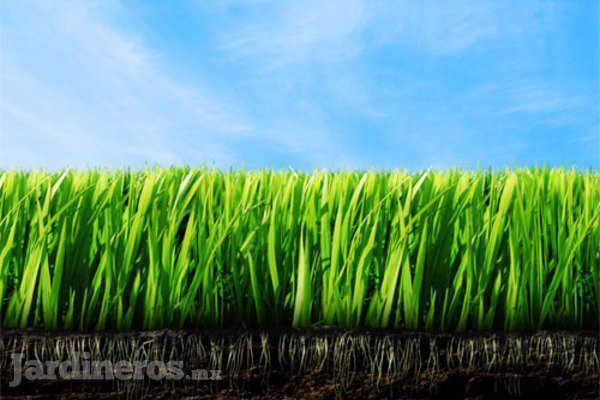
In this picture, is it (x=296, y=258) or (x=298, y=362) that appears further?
(x=296, y=258)

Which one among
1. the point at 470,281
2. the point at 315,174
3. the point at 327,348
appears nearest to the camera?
the point at 327,348

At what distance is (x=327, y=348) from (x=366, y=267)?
36cm

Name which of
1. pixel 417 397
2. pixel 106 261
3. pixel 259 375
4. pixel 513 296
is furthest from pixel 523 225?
pixel 106 261

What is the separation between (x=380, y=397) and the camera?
2.13 metres

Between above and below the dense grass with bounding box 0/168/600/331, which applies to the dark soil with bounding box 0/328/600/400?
below

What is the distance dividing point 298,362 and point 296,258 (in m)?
0.41

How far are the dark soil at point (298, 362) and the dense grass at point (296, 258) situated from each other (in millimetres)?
105

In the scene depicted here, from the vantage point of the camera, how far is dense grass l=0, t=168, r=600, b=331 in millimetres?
2197

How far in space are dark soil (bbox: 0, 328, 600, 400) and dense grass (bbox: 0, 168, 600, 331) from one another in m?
0.10

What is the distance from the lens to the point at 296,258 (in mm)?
2244

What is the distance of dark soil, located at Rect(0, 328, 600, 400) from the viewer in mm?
2098

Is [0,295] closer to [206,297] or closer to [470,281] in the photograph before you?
[206,297]

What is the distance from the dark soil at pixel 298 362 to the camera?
210 centimetres

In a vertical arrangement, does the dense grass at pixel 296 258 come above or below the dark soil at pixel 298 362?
above
